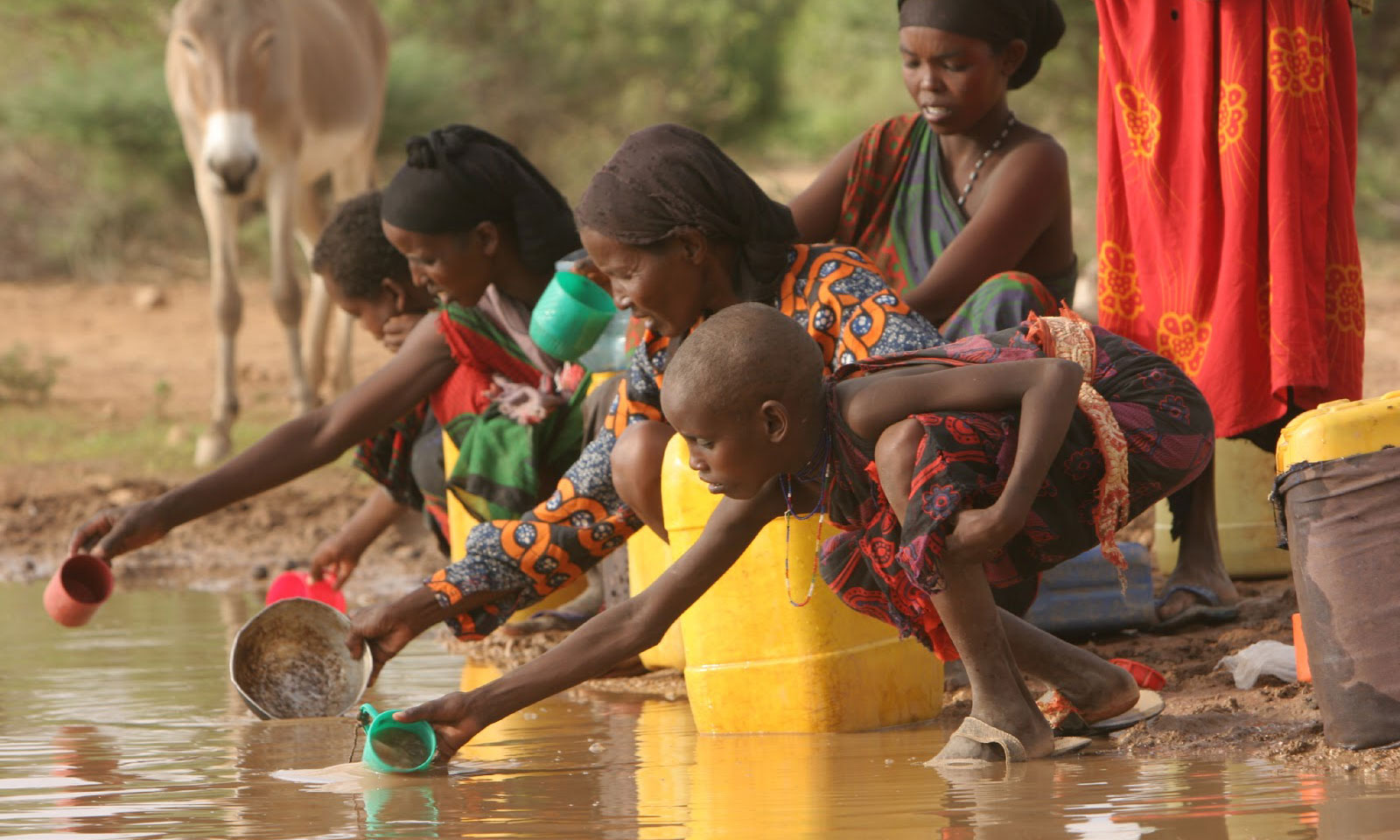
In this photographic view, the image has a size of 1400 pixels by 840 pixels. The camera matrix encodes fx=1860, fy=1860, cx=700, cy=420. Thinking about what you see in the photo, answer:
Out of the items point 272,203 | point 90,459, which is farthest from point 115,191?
point 90,459

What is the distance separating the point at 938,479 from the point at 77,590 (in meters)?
1.95

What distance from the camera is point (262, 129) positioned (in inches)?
356

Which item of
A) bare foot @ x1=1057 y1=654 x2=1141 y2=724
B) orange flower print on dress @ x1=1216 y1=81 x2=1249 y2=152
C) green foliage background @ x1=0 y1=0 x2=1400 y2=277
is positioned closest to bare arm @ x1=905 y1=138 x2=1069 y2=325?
orange flower print on dress @ x1=1216 y1=81 x2=1249 y2=152

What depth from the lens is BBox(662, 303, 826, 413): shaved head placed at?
285 cm

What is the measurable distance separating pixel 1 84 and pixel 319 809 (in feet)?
45.0

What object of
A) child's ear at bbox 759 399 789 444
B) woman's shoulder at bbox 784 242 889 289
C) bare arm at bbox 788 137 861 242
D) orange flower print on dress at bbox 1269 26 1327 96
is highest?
orange flower print on dress at bbox 1269 26 1327 96

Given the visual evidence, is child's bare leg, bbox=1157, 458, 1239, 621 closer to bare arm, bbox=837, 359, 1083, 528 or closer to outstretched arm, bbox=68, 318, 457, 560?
A: bare arm, bbox=837, 359, 1083, 528

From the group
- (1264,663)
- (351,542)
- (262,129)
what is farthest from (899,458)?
(262,129)

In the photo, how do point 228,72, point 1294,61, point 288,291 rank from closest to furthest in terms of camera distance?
point 1294,61 → point 228,72 → point 288,291

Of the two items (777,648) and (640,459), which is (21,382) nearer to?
(640,459)

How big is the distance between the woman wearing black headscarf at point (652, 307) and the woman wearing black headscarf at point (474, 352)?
608 mm

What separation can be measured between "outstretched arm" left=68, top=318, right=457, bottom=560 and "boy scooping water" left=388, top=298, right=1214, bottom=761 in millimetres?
1080

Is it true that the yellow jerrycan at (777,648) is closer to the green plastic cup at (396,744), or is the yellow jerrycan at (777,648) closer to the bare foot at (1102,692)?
the bare foot at (1102,692)

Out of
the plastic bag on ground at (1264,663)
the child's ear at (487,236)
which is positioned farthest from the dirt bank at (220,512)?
the child's ear at (487,236)
